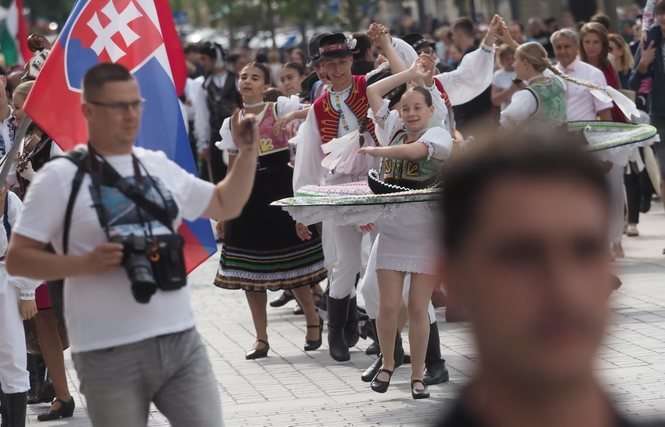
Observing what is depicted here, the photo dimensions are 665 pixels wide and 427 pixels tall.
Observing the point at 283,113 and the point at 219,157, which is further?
the point at 219,157

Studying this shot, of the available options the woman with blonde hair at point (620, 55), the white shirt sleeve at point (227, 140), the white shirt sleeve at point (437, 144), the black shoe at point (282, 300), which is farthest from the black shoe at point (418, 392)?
the woman with blonde hair at point (620, 55)

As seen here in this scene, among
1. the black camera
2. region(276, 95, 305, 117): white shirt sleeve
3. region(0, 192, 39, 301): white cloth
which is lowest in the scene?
region(0, 192, 39, 301): white cloth

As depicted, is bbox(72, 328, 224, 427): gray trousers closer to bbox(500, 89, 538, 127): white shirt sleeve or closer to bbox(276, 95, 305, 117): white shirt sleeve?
bbox(276, 95, 305, 117): white shirt sleeve

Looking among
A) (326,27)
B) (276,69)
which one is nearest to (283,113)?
(276,69)

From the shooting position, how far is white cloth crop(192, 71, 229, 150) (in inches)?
707

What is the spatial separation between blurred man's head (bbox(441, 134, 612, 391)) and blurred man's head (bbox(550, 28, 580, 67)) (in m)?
10.5

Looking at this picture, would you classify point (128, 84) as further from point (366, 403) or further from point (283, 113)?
point (283, 113)

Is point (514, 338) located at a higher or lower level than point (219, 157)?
higher

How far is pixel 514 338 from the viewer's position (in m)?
1.56

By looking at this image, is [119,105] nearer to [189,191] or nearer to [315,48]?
[189,191]

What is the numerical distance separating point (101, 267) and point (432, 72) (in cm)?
457

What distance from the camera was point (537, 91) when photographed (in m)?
10.6

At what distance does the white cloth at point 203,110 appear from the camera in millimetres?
17953

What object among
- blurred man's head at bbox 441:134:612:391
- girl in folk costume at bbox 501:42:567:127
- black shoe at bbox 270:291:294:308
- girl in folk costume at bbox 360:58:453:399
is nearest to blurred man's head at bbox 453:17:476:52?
black shoe at bbox 270:291:294:308
